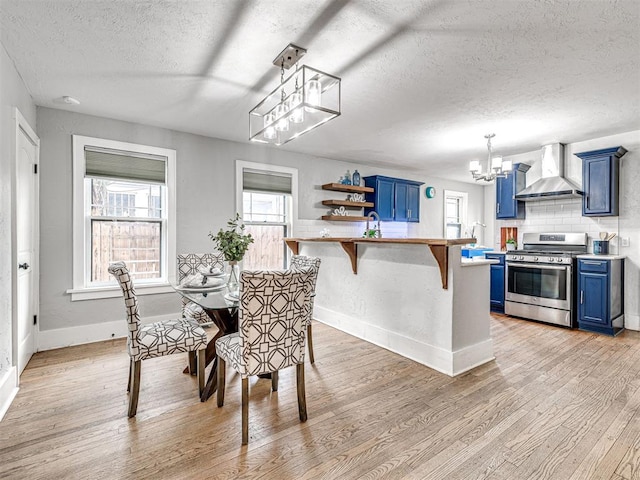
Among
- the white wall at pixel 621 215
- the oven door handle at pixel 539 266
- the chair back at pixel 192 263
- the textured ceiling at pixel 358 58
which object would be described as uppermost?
the textured ceiling at pixel 358 58

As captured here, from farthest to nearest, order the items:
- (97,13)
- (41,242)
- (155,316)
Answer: (155,316)
(41,242)
(97,13)

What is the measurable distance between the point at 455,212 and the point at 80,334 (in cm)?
716

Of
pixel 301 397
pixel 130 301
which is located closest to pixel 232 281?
pixel 130 301

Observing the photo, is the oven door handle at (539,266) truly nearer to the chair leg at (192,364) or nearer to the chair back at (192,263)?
the chair back at (192,263)

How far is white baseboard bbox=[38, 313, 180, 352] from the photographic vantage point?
3410 mm

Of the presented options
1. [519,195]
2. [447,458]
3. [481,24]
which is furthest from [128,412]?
[519,195]

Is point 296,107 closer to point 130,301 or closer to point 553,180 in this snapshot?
point 130,301

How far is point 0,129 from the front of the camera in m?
2.26

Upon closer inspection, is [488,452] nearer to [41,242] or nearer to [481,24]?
[481,24]

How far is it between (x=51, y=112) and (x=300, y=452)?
4002 millimetres

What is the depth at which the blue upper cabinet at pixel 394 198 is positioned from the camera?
235 inches

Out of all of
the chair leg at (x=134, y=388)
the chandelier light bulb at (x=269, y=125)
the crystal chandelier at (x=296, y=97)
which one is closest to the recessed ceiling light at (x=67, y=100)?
the crystal chandelier at (x=296, y=97)

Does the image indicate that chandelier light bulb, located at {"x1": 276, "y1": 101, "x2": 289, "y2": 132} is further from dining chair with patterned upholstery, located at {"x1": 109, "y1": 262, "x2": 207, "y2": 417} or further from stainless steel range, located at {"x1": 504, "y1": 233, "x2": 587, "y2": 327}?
stainless steel range, located at {"x1": 504, "y1": 233, "x2": 587, "y2": 327}

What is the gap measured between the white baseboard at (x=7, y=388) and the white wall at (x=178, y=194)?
3.66ft
